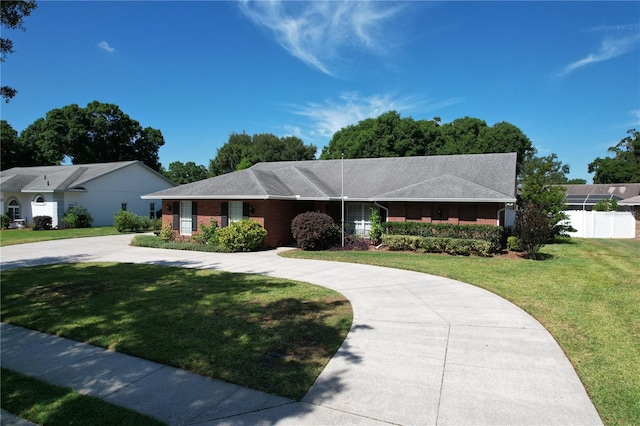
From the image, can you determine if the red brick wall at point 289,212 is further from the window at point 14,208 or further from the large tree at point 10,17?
the window at point 14,208

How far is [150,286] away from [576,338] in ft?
29.7

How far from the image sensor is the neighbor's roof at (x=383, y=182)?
16.3 meters

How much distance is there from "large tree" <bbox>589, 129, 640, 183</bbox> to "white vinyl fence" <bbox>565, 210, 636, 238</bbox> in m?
Answer: 52.0

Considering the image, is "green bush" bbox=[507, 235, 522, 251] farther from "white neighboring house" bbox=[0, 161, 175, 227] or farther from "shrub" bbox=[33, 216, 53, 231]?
"shrub" bbox=[33, 216, 53, 231]

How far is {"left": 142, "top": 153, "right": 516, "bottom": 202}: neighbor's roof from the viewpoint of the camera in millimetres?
16281

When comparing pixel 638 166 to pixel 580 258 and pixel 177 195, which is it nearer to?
pixel 580 258

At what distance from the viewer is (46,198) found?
28.0 metres

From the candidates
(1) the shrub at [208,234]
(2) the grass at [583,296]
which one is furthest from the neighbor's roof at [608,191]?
(1) the shrub at [208,234]

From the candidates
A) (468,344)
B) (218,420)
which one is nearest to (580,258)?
(468,344)

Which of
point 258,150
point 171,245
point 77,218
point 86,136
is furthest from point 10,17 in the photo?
point 258,150

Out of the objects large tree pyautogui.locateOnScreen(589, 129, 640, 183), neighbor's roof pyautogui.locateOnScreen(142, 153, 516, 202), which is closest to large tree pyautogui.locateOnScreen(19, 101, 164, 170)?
neighbor's roof pyautogui.locateOnScreen(142, 153, 516, 202)

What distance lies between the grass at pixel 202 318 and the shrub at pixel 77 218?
19.2 metres

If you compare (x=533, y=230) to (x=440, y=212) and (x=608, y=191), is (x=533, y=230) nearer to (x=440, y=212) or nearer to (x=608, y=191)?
(x=440, y=212)

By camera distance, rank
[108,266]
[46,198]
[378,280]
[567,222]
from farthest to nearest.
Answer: [46,198] → [567,222] → [108,266] → [378,280]
